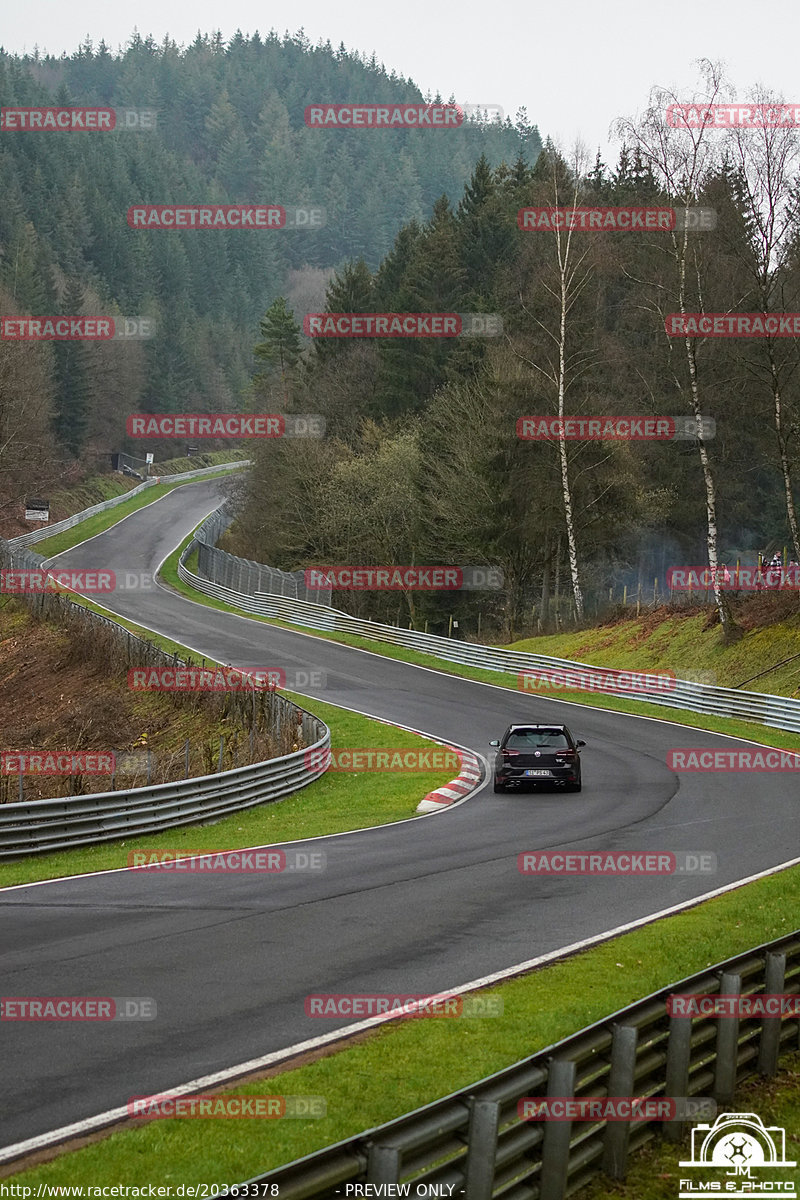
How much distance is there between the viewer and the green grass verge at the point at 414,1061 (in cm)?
703

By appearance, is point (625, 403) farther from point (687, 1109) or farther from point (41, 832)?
point (687, 1109)

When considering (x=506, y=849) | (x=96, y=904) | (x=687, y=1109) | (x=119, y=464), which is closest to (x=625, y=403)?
(x=506, y=849)

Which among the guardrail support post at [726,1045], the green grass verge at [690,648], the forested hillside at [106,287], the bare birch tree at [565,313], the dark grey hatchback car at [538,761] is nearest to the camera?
the guardrail support post at [726,1045]

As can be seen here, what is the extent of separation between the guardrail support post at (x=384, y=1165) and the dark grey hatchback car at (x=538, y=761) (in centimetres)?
1919

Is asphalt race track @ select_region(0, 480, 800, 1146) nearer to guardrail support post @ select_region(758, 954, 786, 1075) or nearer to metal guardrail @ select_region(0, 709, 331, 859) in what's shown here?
guardrail support post @ select_region(758, 954, 786, 1075)

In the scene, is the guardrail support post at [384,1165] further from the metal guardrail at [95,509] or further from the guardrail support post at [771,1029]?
the metal guardrail at [95,509]

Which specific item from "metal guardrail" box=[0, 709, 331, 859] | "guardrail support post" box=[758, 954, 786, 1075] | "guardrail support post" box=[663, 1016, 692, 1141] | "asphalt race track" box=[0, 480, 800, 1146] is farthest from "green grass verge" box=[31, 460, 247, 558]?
"guardrail support post" box=[663, 1016, 692, 1141]

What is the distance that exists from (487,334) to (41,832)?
50.0m

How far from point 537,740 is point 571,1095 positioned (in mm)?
18718

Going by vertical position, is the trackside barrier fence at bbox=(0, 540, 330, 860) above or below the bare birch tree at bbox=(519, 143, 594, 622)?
below

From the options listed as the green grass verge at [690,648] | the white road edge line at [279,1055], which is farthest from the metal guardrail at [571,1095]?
the green grass verge at [690,648]

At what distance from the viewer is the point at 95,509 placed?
9269 cm

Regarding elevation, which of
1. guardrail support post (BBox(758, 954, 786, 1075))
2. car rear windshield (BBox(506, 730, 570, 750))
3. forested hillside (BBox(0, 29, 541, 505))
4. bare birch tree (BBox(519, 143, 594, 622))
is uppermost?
forested hillside (BBox(0, 29, 541, 505))

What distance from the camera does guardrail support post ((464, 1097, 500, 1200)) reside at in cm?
624
